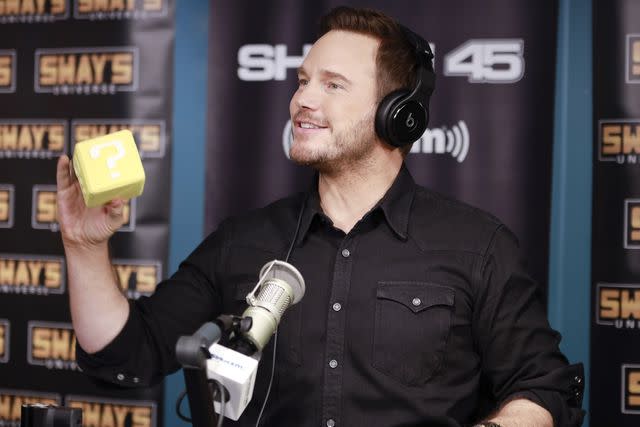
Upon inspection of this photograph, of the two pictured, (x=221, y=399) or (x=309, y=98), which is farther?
(x=309, y=98)

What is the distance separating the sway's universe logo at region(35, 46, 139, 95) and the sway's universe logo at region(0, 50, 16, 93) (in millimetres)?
105

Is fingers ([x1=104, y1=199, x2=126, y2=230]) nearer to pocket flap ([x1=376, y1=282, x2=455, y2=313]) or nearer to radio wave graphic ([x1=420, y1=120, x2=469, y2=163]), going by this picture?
pocket flap ([x1=376, y1=282, x2=455, y2=313])

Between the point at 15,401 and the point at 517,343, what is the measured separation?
216 cm

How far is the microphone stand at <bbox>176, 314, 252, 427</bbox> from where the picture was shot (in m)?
1.18

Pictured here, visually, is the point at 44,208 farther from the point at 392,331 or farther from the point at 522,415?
the point at 522,415

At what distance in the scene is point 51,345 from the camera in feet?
10.6

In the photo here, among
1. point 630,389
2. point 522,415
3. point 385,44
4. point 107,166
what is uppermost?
point 385,44

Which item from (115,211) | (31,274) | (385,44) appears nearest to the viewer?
(115,211)

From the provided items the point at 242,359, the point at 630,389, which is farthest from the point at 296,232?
the point at 630,389

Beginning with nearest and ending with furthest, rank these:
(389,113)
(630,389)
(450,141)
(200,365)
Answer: (200,365), (389,113), (630,389), (450,141)

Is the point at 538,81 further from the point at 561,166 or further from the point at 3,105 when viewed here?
the point at 3,105

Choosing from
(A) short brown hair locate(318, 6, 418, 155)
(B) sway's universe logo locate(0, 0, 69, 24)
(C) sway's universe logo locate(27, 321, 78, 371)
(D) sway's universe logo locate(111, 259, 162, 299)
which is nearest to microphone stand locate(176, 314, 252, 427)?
(A) short brown hair locate(318, 6, 418, 155)

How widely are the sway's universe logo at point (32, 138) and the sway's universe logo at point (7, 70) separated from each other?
13cm

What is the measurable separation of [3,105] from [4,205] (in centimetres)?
39
